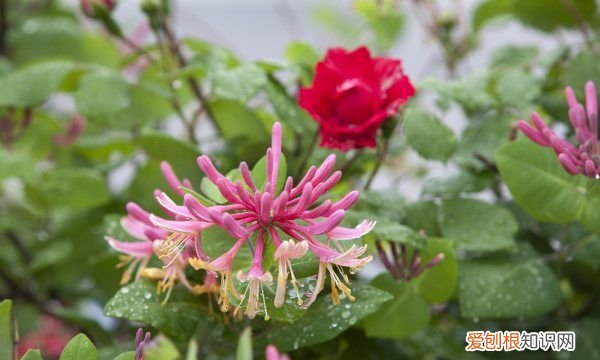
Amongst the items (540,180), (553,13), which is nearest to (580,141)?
(540,180)

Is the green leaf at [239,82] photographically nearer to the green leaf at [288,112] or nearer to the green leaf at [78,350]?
the green leaf at [288,112]

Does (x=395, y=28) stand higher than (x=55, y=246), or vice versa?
(x=395, y=28)

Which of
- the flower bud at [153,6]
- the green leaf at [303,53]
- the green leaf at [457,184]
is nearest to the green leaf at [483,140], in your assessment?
the green leaf at [457,184]

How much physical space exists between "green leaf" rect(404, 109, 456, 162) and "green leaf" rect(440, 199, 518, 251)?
0.03m

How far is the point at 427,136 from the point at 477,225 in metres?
0.06

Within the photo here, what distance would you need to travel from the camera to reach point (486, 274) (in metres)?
0.42

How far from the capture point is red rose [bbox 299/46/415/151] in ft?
1.26

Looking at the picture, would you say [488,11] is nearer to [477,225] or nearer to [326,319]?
[477,225]

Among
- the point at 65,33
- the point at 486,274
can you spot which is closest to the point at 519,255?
the point at 486,274

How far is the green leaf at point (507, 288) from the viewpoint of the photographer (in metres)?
0.40

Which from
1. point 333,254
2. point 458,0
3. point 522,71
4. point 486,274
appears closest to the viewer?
point 333,254

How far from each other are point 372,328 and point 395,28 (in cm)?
28

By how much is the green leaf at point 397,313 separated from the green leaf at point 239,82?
0.13m

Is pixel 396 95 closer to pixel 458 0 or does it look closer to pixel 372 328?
pixel 372 328
